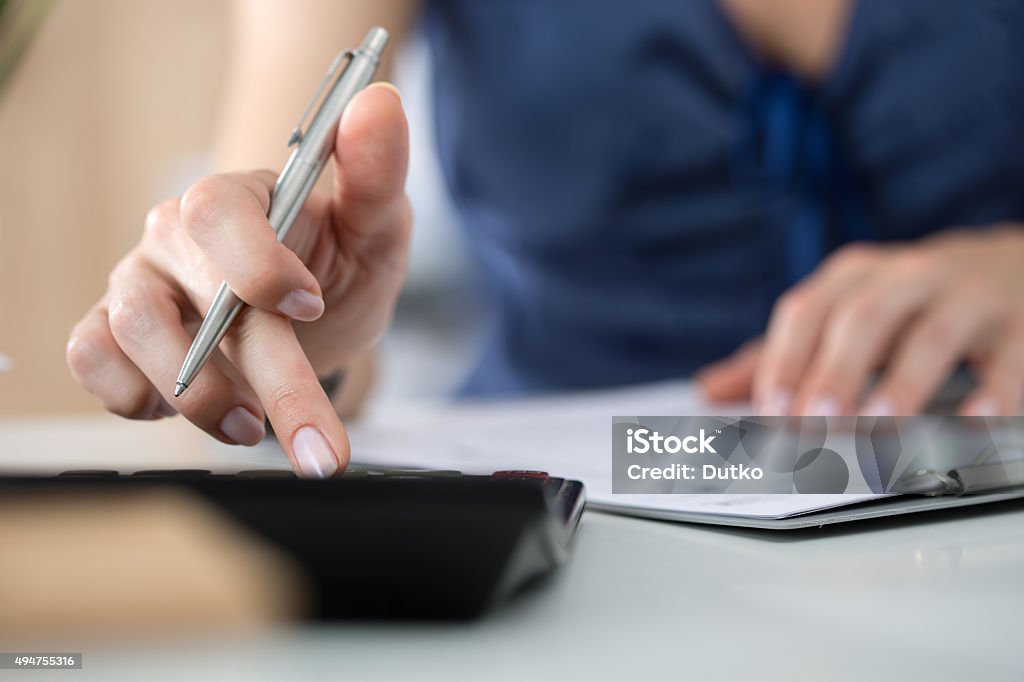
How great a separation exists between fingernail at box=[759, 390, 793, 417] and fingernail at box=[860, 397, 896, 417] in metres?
0.03

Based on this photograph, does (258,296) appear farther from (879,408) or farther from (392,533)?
(879,408)

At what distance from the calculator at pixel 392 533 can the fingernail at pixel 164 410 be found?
2.8 inches

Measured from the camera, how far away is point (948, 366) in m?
0.40

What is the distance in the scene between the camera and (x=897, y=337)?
0.41 meters

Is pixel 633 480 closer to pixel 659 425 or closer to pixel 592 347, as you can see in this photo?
pixel 659 425

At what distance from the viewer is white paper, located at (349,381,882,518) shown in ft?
0.81

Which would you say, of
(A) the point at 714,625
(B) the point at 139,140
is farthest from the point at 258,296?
(B) the point at 139,140

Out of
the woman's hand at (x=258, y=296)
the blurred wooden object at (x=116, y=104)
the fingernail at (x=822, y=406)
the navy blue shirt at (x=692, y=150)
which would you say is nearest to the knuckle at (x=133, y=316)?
the woman's hand at (x=258, y=296)

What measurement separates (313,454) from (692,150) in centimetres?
47

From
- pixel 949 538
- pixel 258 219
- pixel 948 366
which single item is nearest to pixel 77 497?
pixel 258 219

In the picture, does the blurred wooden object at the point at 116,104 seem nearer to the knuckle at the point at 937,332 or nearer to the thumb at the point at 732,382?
the thumb at the point at 732,382

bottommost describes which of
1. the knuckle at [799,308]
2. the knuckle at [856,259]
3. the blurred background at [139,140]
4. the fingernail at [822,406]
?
the fingernail at [822,406]

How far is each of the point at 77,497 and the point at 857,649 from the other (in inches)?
5.5

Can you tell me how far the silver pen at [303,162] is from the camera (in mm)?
224
